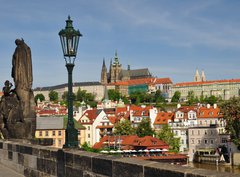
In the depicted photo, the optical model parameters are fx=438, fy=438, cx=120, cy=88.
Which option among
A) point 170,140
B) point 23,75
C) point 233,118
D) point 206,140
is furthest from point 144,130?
point 23,75

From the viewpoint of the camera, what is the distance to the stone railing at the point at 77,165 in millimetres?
5109

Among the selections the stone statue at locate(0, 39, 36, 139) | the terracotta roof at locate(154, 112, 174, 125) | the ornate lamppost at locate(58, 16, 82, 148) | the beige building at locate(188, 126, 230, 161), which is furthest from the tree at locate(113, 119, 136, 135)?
the ornate lamppost at locate(58, 16, 82, 148)

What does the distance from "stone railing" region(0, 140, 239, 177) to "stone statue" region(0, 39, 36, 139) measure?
27.2 inches

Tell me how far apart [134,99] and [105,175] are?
186 metres

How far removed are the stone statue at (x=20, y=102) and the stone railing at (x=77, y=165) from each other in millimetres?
690

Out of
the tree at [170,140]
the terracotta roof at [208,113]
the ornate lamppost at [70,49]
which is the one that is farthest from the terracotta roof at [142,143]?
the ornate lamppost at [70,49]

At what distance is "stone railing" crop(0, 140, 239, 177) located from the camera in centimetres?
511

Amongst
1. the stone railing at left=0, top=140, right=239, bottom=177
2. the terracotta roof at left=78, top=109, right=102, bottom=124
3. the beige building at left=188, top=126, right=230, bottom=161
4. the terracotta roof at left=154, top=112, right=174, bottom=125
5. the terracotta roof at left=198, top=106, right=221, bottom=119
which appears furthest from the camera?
the terracotta roof at left=154, top=112, right=174, bottom=125

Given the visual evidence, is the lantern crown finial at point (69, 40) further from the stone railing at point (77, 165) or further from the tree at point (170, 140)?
the tree at point (170, 140)

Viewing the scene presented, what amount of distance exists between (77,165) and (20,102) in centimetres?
655

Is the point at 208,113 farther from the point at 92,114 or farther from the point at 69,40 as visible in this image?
the point at 69,40

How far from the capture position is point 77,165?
7.93 m

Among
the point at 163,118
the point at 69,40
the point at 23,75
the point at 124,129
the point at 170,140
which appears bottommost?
the point at 170,140

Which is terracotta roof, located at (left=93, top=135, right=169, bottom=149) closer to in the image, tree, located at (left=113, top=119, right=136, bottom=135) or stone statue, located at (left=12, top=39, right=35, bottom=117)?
tree, located at (left=113, top=119, right=136, bottom=135)
